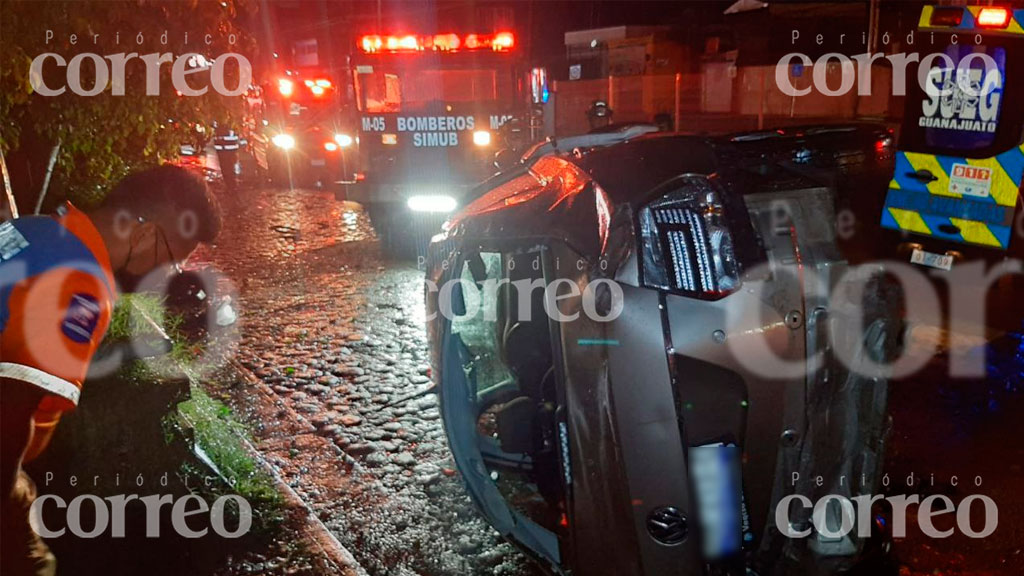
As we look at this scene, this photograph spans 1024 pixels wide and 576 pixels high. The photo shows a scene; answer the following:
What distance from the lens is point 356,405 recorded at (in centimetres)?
527

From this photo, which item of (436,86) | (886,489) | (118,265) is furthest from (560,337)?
(436,86)

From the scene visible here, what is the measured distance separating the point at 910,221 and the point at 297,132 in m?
14.5

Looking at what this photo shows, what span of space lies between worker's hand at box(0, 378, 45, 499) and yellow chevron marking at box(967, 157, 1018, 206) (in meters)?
6.43

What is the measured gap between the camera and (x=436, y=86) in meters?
10.1

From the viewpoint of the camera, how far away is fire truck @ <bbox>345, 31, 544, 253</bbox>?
9.95m

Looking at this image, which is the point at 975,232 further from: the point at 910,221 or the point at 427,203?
the point at 427,203

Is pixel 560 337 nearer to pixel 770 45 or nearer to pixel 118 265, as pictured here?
pixel 118 265

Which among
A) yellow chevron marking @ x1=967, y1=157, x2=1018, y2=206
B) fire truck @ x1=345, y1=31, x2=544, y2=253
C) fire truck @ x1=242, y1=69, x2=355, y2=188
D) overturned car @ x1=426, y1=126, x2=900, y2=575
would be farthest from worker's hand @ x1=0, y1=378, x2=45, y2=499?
fire truck @ x1=242, y1=69, x2=355, y2=188

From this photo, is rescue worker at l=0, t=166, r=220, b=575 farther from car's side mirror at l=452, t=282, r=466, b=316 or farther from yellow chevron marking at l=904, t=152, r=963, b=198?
yellow chevron marking at l=904, t=152, r=963, b=198

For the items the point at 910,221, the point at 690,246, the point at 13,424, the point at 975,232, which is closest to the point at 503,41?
the point at 910,221

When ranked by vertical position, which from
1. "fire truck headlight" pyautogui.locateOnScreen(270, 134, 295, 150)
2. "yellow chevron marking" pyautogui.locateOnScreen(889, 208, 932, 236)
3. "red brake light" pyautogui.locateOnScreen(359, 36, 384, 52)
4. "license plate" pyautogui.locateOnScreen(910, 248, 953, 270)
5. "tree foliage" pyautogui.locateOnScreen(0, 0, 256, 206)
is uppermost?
"red brake light" pyautogui.locateOnScreen(359, 36, 384, 52)

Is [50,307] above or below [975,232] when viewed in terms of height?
above

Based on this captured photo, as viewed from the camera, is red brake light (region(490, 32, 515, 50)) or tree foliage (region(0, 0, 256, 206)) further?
red brake light (region(490, 32, 515, 50))

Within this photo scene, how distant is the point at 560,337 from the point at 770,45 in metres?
18.6
